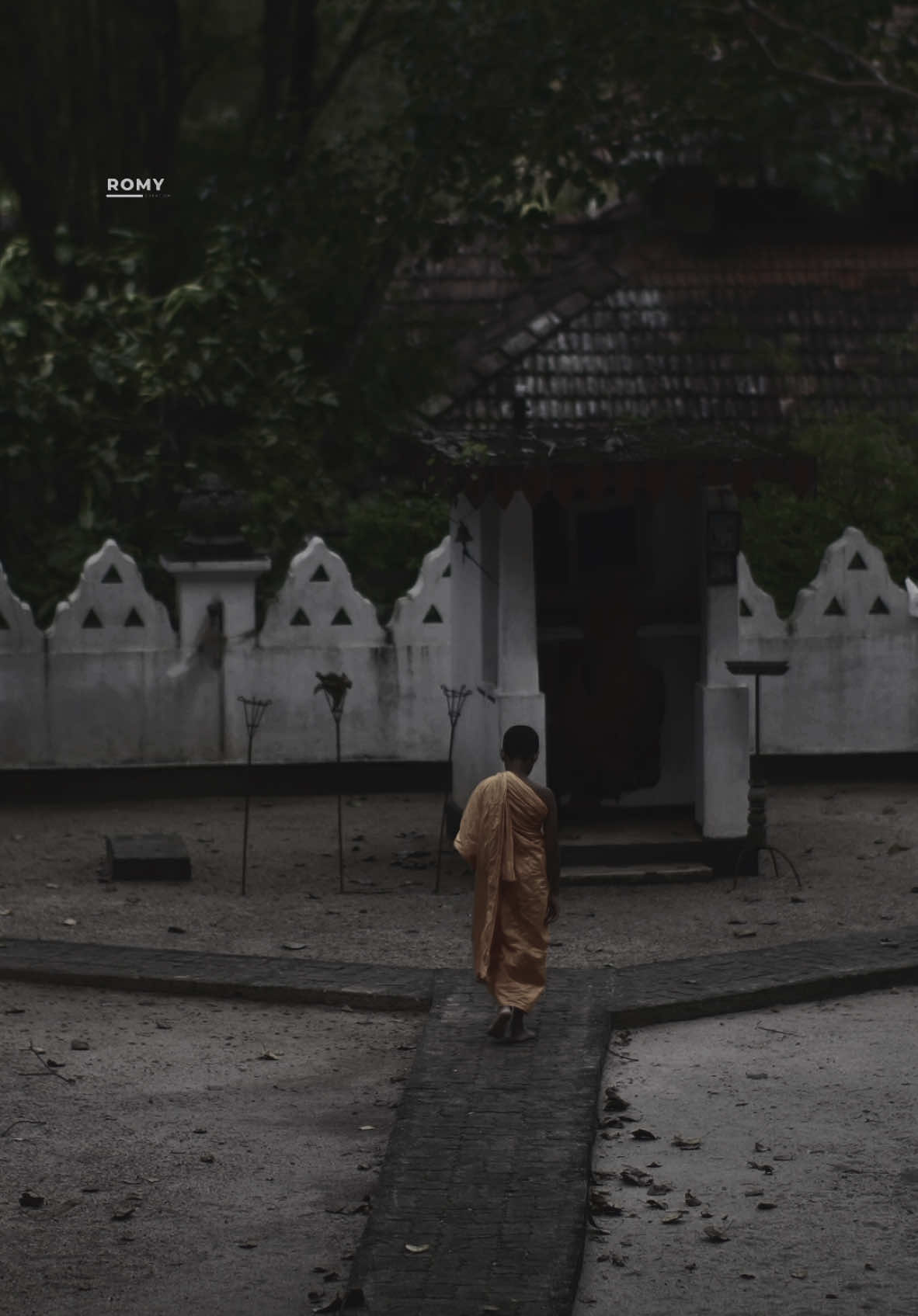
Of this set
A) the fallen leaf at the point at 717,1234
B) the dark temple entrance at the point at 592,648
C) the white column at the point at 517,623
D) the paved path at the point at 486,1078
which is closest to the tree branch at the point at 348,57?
the dark temple entrance at the point at 592,648

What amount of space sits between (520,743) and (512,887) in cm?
63

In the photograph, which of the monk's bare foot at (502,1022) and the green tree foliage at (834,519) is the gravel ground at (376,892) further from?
the green tree foliage at (834,519)

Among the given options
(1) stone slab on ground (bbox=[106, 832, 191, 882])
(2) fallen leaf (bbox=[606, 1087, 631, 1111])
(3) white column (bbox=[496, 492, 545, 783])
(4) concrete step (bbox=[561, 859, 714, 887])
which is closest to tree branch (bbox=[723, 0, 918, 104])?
(3) white column (bbox=[496, 492, 545, 783])

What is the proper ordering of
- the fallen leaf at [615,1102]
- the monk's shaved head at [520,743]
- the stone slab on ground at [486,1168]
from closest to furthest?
the stone slab on ground at [486,1168]
the fallen leaf at [615,1102]
the monk's shaved head at [520,743]

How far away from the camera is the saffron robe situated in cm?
891

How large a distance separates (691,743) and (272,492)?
5.82 m

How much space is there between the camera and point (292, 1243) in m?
6.76

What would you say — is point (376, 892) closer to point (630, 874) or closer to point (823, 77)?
point (630, 874)

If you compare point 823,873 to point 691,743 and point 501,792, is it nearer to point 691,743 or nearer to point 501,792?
point 691,743

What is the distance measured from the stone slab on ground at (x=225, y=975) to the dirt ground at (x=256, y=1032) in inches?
4.9

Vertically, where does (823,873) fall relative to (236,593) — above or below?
below

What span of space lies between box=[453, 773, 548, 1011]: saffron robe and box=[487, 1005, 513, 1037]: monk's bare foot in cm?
3

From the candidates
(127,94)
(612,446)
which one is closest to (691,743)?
(612,446)

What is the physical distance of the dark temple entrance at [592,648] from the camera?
42.8ft
